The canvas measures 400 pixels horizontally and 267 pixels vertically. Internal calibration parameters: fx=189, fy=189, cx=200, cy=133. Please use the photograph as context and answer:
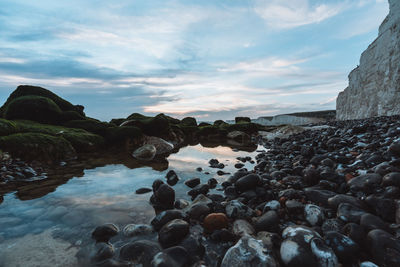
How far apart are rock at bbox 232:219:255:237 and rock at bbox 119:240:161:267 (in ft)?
3.02

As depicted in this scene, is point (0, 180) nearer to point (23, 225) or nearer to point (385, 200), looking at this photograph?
point (23, 225)

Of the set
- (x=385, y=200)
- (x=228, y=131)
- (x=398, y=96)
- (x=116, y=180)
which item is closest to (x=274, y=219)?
(x=385, y=200)

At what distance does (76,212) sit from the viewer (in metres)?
2.89

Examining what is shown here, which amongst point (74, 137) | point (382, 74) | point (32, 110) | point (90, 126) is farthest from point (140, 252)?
point (382, 74)

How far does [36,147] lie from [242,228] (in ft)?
23.6

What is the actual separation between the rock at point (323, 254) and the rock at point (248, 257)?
363 mm

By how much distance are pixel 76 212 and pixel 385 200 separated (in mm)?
4108

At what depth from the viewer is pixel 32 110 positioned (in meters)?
11.2

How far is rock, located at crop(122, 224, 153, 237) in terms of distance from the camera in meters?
2.33

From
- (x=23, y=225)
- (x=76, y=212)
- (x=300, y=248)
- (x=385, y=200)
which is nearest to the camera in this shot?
(x=300, y=248)

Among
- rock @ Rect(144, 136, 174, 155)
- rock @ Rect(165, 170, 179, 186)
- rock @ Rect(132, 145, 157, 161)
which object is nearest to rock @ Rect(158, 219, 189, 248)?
rock @ Rect(165, 170, 179, 186)

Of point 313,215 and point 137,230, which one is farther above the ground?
point 313,215

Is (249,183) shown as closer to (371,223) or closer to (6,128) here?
(371,223)

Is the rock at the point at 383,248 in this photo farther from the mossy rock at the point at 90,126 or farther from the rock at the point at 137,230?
the mossy rock at the point at 90,126
